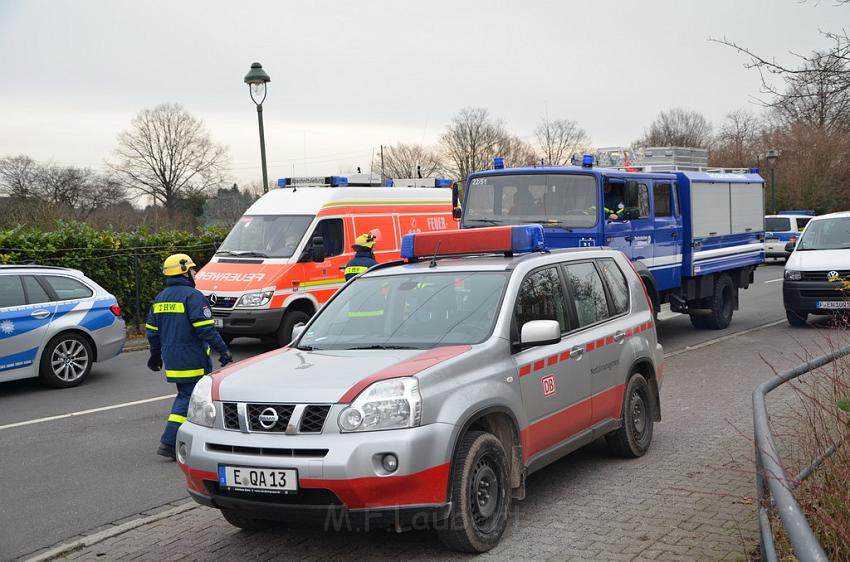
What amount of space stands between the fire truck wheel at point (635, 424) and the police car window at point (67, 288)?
7.92 m

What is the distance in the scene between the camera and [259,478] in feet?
15.5

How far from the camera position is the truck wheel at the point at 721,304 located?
51.8 feet

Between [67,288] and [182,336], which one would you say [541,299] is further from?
[67,288]

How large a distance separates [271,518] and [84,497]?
266 centimetres

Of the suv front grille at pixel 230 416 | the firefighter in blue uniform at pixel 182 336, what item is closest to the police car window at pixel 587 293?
the suv front grille at pixel 230 416

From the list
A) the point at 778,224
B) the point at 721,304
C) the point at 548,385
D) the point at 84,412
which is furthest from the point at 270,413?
the point at 778,224

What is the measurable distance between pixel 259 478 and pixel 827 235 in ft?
45.7

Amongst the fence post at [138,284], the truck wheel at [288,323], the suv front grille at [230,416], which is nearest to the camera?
the suv front grille at [230,416]

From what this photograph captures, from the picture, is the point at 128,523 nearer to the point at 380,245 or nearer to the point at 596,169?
the point at 596,169

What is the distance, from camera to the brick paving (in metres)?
5.11

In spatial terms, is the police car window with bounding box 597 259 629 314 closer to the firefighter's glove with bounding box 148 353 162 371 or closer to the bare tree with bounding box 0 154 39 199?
the firefighter's glove with bounding box 148 353 162 371

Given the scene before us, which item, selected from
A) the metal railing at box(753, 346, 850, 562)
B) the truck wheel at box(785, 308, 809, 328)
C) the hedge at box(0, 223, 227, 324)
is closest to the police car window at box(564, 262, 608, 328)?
the metal railing at box(753, 346, 850, 562)

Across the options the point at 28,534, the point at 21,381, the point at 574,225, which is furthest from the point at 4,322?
the point at 574,225

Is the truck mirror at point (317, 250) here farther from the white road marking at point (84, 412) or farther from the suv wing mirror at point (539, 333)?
the suv wing mirror at point (539, 333)
